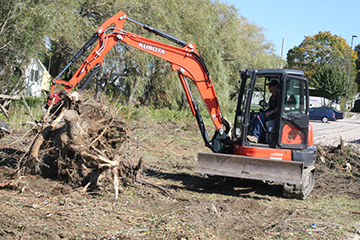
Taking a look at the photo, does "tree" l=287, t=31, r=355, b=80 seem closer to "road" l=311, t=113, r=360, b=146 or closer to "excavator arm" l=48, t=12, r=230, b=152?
"road" l=311, t=113, r=360, b=146

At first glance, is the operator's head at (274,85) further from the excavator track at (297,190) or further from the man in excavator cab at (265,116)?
the excavator track at (297,190)

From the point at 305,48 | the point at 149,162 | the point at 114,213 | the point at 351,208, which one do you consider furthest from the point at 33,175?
the point at 305,48

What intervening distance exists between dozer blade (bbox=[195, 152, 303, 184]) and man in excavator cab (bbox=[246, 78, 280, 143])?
0.56 m

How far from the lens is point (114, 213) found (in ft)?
18.5

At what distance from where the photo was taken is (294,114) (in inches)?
277

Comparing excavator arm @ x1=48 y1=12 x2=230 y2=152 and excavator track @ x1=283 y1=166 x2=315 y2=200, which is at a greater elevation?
excavator arm @ x1=48 y1=12 x2=230 y2=152

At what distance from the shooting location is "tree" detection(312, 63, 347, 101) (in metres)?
52.1

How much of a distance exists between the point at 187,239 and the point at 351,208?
3763 mm

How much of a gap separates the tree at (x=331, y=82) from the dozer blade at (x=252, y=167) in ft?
163

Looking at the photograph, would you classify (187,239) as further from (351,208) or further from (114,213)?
(351,208)

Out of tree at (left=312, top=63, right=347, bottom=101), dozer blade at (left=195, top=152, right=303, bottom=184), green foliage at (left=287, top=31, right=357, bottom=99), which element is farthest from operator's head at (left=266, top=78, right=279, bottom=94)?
green foliage at (left=287, top=31, right=357, bottom=99)

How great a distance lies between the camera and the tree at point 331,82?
52.1 meters

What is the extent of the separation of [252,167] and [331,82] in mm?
50195

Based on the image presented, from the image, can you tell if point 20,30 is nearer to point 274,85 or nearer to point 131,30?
point 131,30
